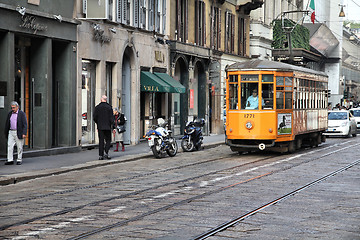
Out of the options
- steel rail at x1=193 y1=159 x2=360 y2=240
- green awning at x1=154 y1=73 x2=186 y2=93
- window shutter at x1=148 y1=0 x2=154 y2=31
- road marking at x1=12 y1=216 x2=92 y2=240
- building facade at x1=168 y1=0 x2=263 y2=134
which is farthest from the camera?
building facade at x1=168 y1=0 x2=263 y2=134

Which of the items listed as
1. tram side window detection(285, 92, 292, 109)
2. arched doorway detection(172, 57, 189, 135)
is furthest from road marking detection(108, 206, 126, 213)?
arched doorway detection(172, 57, 189, 135)

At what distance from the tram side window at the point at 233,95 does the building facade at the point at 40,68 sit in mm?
5296

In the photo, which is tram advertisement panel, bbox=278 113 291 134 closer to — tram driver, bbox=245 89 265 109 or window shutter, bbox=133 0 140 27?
tram driver, bbox=245 89 265 109

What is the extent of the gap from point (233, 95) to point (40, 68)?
6276 millimetres

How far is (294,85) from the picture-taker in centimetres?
2519

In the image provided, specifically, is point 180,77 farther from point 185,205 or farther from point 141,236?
point 141,236

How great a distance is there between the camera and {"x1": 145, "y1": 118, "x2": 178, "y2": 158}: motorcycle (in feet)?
76.0

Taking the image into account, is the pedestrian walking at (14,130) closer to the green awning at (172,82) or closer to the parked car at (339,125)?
the green awning at (172,82)

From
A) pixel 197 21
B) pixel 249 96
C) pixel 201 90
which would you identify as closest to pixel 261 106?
pixel 249 96

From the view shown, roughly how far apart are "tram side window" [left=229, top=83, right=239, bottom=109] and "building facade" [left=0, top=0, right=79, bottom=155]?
5.30 metres

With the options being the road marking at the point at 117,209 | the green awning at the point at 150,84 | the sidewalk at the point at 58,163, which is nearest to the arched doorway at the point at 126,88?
the green awning at the point at 150,84

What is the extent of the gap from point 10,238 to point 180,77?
28.7 metres

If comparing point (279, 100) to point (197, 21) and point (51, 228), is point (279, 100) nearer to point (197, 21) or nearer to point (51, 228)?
point (197, 21)

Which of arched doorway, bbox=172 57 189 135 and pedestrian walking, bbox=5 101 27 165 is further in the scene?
arched doorway, bbox=172 57 189 135
